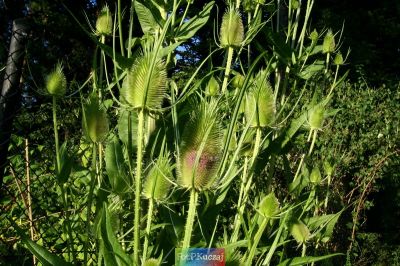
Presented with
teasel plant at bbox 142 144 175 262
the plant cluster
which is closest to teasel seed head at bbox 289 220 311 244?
the plant cluster

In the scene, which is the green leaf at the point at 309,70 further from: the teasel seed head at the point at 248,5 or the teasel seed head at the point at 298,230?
the teasel seed head at the point at 298,230

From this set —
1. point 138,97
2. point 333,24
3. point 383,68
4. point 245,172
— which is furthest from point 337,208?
point 383,68

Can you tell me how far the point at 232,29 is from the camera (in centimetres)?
119

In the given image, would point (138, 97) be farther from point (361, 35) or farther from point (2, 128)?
point (361, 35)

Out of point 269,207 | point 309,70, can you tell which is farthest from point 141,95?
point 309,70

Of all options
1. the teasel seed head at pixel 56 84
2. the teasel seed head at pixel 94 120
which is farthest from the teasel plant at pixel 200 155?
the teasel seed head at pixel 56 84

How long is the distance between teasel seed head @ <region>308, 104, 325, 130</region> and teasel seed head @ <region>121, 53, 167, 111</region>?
0.64 m

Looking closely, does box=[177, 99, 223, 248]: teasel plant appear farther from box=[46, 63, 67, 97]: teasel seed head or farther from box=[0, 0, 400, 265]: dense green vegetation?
box=[46, 63, 67, 97]: teasel seed head

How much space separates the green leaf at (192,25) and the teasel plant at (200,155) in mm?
429

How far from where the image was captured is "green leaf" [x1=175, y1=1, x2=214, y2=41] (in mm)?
1198

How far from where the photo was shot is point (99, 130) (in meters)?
0.98

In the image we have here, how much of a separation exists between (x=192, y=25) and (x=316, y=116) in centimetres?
41

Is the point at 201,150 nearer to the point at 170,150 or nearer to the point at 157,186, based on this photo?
the point at 157,186

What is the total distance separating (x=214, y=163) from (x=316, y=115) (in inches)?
26.0
